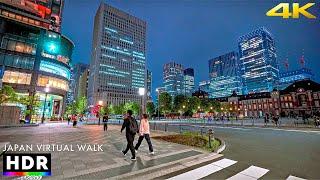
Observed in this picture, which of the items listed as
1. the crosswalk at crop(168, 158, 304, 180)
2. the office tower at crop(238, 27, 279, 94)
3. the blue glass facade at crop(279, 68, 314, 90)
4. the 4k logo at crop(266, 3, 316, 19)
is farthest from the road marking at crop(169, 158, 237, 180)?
the blue glass facade at crop(279, 68, 314, 90)

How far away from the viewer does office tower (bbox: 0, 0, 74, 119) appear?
51.2 m

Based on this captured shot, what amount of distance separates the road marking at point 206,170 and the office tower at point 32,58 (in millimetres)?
46084

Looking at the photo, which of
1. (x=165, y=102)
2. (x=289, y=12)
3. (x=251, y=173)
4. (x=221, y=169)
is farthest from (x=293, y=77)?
(x=221, y=169)

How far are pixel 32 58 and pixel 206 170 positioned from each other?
63.7m

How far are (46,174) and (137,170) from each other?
2.92m

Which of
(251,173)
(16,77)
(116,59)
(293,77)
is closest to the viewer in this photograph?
(251,173)

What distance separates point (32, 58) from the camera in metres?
54.4

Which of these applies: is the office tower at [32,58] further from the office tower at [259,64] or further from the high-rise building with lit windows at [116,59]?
the office tower at [259,64]

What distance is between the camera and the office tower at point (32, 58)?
51156mm

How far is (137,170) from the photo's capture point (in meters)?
6.31

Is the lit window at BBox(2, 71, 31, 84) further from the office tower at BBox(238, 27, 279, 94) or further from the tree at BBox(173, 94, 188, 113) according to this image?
the office tower at BBox(238, 27, 279, 94)

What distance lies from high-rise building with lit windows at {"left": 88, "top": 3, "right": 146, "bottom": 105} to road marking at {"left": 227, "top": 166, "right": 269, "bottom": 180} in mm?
145223

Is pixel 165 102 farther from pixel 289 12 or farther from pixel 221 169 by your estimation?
pixel 221 169

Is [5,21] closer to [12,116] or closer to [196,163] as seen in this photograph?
[12,116]
